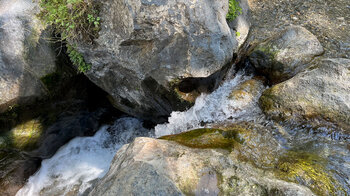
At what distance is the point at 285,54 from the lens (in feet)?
16.8

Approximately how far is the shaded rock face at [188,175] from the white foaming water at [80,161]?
8.67ft

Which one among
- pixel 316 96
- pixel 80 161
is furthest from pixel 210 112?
pixel 80 161

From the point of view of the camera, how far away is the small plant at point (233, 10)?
516cm

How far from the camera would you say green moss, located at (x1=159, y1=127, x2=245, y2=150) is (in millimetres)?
3033

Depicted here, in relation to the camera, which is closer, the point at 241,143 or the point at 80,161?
the point at 241,143

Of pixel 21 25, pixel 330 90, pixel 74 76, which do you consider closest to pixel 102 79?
pixel 74 76

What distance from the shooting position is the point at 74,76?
15.9ft

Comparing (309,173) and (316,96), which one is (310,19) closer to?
(316,96)

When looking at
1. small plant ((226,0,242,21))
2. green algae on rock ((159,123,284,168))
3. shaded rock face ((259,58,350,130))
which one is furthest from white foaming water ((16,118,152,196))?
small plant ((226,0,242,21))

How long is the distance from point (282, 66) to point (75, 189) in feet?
16.9

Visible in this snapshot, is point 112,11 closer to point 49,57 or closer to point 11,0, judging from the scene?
point 49,57

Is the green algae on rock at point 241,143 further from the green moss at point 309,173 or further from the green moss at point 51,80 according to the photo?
the green moss at point 51,80

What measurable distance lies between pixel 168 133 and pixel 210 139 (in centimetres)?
180

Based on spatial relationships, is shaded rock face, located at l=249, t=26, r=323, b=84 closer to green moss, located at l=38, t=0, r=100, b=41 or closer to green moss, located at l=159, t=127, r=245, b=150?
green moss, located at l=159, t=127, r=245, b=150
